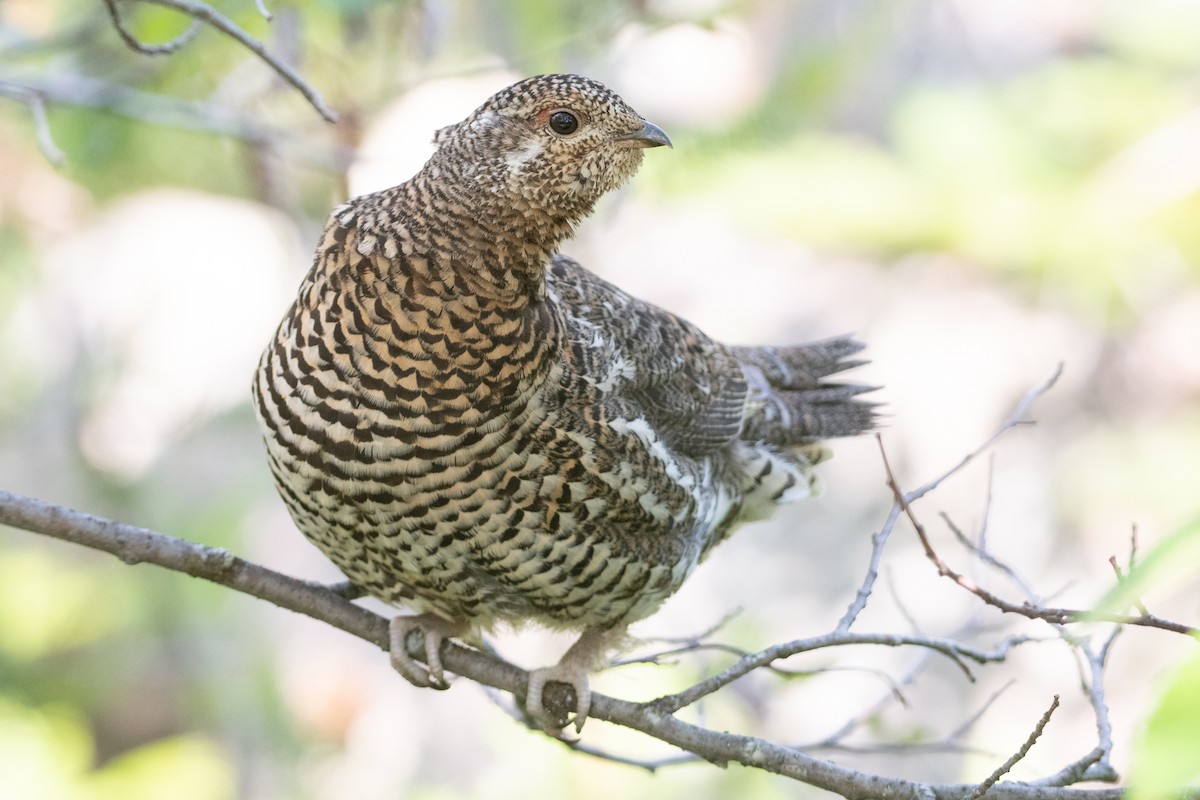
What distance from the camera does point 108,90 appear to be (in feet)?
12.8

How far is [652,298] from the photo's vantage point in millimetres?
8469

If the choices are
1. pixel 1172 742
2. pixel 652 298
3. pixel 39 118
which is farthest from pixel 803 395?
pixel 652 298

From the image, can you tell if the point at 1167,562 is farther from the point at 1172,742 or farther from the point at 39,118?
the point at 39,118

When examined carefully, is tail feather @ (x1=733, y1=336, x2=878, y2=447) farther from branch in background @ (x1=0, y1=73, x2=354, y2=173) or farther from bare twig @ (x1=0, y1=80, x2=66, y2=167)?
bare twig @ (x1=0, y1=80, x2=66, y2=167)

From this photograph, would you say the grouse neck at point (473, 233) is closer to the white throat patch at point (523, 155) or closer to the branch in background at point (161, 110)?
the white throat patch at point (523, 155)

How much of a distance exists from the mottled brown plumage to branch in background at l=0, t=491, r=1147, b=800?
20cm

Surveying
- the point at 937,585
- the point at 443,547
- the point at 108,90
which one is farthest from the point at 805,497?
the point at 937,585

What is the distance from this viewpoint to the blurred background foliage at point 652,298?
4.57 m

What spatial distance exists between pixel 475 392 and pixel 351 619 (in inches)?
23.1

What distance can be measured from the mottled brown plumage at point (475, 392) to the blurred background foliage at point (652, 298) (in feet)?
2.80

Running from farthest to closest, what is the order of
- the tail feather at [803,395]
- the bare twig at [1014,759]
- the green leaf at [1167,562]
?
the tail feather at [803,395] < the bare twig at [1014,759] < the green leaf at [1167,562]

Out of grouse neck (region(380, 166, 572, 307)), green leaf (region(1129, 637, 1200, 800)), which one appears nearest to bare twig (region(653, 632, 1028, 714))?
grouse neck (region(380, 166, 572, 307))

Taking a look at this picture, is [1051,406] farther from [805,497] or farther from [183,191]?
[183,191]

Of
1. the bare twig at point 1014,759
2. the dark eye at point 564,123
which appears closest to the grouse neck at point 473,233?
the dark eye at point 564,123
